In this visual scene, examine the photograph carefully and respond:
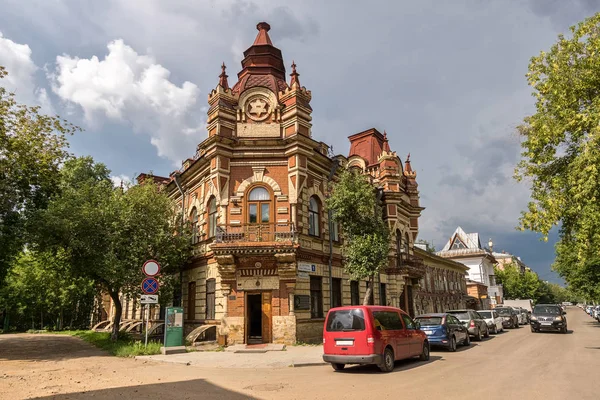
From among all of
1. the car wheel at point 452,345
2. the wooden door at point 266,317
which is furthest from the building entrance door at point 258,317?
the car wheel at point 452,345

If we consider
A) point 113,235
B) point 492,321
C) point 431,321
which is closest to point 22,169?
point 113,235

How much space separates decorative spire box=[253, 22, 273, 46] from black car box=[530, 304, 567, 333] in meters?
23.7

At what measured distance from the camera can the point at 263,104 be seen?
20.9 m

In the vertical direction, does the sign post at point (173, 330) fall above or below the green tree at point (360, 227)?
below

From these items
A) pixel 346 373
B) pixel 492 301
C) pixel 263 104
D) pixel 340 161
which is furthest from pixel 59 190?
pixel 492 301

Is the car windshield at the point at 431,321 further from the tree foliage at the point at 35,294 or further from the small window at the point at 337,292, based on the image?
the tree foliage at the point at 35,294

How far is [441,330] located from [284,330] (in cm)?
654

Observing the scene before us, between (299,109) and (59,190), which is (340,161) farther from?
(59,190)

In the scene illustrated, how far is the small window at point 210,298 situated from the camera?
1978 cm

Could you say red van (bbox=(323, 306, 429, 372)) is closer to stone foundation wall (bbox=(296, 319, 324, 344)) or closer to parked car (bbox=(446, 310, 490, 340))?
stone foundation wall (bbox=(296, 319, 324, 344))

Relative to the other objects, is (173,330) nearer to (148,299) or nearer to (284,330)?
(148,299)

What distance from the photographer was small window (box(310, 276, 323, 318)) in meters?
19.8

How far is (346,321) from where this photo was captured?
1135 cm

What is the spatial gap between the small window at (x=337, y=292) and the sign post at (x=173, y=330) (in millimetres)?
8317
